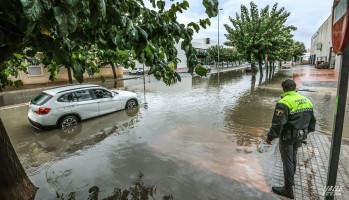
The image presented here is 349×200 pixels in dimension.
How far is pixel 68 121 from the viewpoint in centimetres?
860

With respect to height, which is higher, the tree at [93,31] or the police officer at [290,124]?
the tree at [93,31]

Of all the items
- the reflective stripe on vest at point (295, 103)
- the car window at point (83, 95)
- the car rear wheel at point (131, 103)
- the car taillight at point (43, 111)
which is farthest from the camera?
the car rear wheel at point (131, 103)

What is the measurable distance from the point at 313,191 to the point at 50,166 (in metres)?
5.60

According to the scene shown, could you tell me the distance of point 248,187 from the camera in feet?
13.9

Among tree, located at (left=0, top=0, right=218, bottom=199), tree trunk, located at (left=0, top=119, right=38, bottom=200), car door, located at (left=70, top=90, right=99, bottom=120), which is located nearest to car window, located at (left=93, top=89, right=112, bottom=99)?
car door, located at (left=70, top=90, right=99, bottom=120)

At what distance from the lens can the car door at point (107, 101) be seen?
9.69m

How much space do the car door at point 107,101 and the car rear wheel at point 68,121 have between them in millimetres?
1184

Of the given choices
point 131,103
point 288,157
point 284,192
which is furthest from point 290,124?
point 131,103

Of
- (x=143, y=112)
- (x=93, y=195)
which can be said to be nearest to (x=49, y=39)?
(x=93, y=195)

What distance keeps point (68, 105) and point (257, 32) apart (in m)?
17.1

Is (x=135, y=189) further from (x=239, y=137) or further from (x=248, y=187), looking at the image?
(x=239, y=137)

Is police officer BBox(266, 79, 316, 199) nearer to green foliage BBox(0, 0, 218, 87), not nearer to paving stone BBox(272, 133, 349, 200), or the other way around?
paving stone BBox(272, 133, 349, 200)

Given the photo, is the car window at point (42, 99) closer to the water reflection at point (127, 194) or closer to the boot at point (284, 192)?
the water reflection at point (127, 194)

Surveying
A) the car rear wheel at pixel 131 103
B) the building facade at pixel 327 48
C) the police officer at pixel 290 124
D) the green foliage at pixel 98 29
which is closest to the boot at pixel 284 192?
the police officer at pixel 290 124
